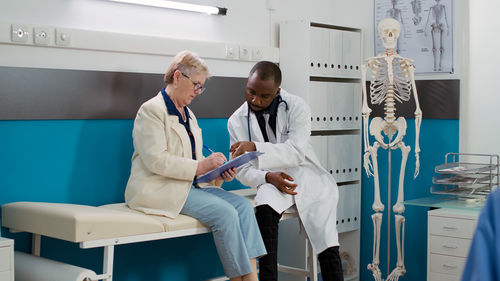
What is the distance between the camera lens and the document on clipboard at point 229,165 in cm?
293

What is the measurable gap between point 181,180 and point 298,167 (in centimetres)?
77

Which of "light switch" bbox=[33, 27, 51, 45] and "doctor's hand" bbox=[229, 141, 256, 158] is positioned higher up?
"light switch" bbox=[33, 27, 51, 45]

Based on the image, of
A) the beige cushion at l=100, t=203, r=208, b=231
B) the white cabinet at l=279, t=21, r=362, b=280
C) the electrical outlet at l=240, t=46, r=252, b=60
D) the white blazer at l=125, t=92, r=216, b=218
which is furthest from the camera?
the white cabinet at l=279, t=21, r=362, b=280

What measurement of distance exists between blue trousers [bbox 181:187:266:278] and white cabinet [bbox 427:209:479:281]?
3.45 ft

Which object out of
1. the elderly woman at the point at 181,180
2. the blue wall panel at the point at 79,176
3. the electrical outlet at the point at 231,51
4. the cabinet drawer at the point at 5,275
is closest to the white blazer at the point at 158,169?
the elderly woman at the point at 181,180

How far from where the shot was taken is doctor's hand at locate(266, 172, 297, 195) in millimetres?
3307

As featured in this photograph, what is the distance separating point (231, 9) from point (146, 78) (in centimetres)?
80

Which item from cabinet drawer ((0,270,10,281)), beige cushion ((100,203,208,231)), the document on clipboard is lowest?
cabinet drawer ((0,270,10,281))

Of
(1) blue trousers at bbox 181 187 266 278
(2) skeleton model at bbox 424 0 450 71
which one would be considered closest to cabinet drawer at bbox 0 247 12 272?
(1) blue trousers at bbox 181 187 266 278

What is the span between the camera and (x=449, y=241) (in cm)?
337

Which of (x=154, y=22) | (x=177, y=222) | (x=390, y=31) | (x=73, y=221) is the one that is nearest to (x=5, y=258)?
(x=73, y=221)

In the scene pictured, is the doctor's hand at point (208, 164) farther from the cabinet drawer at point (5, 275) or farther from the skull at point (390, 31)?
the skull at point (390, 31)

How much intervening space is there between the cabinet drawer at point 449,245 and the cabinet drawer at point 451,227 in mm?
26

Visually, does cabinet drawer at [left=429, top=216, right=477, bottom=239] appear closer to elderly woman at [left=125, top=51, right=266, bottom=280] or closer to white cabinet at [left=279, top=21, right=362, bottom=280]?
white cabinet at [left=279, top=21, right=362, bottom=280]
